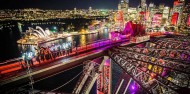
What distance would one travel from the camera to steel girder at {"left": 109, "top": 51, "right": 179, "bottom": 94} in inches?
227

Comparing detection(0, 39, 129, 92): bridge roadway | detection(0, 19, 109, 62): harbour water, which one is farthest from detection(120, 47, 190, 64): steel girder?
detection(0, 19, 109, 62): harbour water

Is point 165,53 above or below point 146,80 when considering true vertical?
above

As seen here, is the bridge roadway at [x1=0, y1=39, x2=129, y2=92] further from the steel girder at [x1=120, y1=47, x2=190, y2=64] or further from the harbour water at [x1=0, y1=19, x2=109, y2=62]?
the harbour water at [x1=0, y1=19, x2=109, y2=62]

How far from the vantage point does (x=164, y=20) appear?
101750mm

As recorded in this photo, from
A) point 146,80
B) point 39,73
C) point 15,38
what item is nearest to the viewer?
point 146,80

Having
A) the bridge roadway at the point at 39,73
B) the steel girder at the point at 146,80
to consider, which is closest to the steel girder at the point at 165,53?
the steel girder at the point at 146,80

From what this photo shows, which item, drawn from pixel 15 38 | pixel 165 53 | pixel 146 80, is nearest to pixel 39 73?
Answer: pixel 146 80

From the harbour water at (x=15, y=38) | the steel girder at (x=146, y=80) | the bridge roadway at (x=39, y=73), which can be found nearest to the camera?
the steel girder at (x=146, y=80)

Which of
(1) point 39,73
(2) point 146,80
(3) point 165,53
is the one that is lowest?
(2) point 146,80

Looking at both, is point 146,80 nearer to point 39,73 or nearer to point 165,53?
point 39,73

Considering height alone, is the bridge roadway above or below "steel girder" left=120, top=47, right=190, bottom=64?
below

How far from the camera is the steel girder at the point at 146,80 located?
5757mm

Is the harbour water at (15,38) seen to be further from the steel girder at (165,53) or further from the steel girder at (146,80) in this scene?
the steel girder at (146,80)

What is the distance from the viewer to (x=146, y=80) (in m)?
7.23
